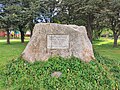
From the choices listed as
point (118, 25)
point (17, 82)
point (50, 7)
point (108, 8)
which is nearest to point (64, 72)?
point (17, 82)

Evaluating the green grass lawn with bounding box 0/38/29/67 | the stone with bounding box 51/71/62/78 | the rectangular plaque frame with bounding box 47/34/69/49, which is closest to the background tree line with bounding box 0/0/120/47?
the green grass lawn with bounding box 0/38/29/67

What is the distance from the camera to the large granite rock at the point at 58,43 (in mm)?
4848

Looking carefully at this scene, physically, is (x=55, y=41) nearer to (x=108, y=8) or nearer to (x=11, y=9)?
(x=108, y=8)

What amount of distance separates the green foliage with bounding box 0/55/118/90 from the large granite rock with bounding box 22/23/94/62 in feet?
0.60

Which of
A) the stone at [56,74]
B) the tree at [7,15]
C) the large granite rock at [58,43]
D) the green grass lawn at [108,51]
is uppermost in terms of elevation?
the tree at [7,15]

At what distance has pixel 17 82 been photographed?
4281 mm

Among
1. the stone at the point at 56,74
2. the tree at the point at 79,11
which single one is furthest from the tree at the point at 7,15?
the stone at the point at 56,74

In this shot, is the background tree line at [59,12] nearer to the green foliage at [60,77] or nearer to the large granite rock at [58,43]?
the large granite rock at [58,43]

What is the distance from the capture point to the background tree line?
48.0 feet

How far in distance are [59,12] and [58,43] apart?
43.5 ft

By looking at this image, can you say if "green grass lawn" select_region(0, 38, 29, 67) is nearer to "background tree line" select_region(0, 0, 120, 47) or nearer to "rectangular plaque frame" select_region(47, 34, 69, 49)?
"rectangular plaque frame" select_region(47, 34, 69, 49)

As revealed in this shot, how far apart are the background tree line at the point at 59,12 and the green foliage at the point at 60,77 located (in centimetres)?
1024

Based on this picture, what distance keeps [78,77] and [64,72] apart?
1.11ft

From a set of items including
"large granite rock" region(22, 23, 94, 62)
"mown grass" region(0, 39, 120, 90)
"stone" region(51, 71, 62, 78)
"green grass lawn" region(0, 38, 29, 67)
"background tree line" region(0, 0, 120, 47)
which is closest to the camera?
"mown grass" region(0, 39, 120, 90)
